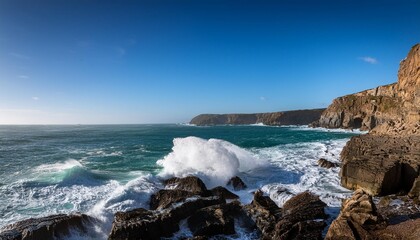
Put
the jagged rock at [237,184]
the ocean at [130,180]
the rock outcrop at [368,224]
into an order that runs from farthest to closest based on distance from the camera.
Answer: the jagged rock at [237,184]
the ocean at [130,180]
the rock outcrop at [368,224]

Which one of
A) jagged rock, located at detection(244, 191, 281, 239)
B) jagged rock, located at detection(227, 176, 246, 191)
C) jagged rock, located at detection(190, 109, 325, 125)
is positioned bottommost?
jagged rock, located at detection(227, 176, 246, 191)

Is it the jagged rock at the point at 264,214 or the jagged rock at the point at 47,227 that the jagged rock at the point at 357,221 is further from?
the jagged rock at the point at 47,227

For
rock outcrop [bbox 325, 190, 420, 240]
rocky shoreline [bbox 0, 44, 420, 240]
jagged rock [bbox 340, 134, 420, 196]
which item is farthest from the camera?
jagged rock [bbox 340, 134, 420, 196]

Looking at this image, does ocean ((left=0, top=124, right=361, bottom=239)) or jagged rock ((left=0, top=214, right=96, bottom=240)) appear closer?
jagged rock ((left=0, top=214, right=96, bottom=240))

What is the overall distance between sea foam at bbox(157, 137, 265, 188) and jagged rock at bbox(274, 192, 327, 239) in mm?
7197

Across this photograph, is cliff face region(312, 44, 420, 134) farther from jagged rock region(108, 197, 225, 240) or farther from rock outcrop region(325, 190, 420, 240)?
jagged rock region(108, 197, 225, 240)

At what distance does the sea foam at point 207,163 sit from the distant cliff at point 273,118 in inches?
3993

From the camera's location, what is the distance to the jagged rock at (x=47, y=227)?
856 centimetres

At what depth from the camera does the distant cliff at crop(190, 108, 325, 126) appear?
119 meters

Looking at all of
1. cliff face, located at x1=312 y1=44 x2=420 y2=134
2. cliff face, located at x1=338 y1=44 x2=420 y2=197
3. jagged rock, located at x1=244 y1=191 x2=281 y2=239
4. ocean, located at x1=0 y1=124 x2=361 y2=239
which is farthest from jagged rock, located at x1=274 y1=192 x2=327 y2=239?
cliff face, located at x1=312 y1=44 x2=420 y2=134

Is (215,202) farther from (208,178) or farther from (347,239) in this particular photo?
(208,178)

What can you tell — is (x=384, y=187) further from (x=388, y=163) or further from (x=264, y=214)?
(x=264, y=214)

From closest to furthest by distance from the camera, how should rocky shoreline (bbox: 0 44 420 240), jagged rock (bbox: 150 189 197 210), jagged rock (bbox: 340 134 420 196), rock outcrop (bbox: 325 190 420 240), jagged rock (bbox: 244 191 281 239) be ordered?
rock outcrop (bbox: 325 190 420 240)
rocky shoreline (bbox: 0 44 420 240)
jagged rock (bbox: 244 191 281 239)
jagged rock (bbox: 340 134 420 196)
jagged rock (bbox: 150 189 197 210)

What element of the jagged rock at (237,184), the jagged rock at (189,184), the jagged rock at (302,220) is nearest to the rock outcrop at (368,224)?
the jagged rock at (302,220)
